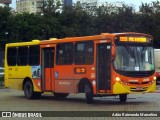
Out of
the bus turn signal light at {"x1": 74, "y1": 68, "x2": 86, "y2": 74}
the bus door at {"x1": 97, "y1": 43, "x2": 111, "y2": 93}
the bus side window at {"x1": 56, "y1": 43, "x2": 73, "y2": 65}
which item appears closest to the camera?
the bus door at {"x1": 97, "y1": 43, "x2": 111, "y2": 93}

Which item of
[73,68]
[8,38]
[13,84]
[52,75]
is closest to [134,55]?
[73,68]

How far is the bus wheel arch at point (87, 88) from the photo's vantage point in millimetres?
19859

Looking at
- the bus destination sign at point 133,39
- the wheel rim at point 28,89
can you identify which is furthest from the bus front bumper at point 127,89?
the wheel rim at point 28,89

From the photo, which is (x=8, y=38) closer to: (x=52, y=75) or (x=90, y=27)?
(x=90, y=27)

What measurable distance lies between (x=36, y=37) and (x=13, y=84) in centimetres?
2706

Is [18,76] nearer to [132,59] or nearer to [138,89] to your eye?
[132,59]

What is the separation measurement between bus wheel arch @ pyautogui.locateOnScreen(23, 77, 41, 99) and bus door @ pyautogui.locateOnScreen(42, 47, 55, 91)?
107 cm

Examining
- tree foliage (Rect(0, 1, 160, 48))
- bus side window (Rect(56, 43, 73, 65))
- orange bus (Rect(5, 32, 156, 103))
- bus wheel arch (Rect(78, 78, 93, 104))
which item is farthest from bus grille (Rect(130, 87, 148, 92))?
tree foliage (Rect(0, 1, 160, 48))

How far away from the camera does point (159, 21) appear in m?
57.1

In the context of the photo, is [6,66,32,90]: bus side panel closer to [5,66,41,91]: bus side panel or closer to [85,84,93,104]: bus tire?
[5,66,41,91]: bus side panel

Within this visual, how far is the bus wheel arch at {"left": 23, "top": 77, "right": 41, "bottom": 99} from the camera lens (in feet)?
79.2

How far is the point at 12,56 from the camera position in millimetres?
25922

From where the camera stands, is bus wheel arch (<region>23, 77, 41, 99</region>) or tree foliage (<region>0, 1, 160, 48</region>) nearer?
bus wheel arch (<region>23, 77, 41, 99</region>)

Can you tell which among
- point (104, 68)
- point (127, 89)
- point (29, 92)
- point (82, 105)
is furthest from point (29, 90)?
point (127, 89)
